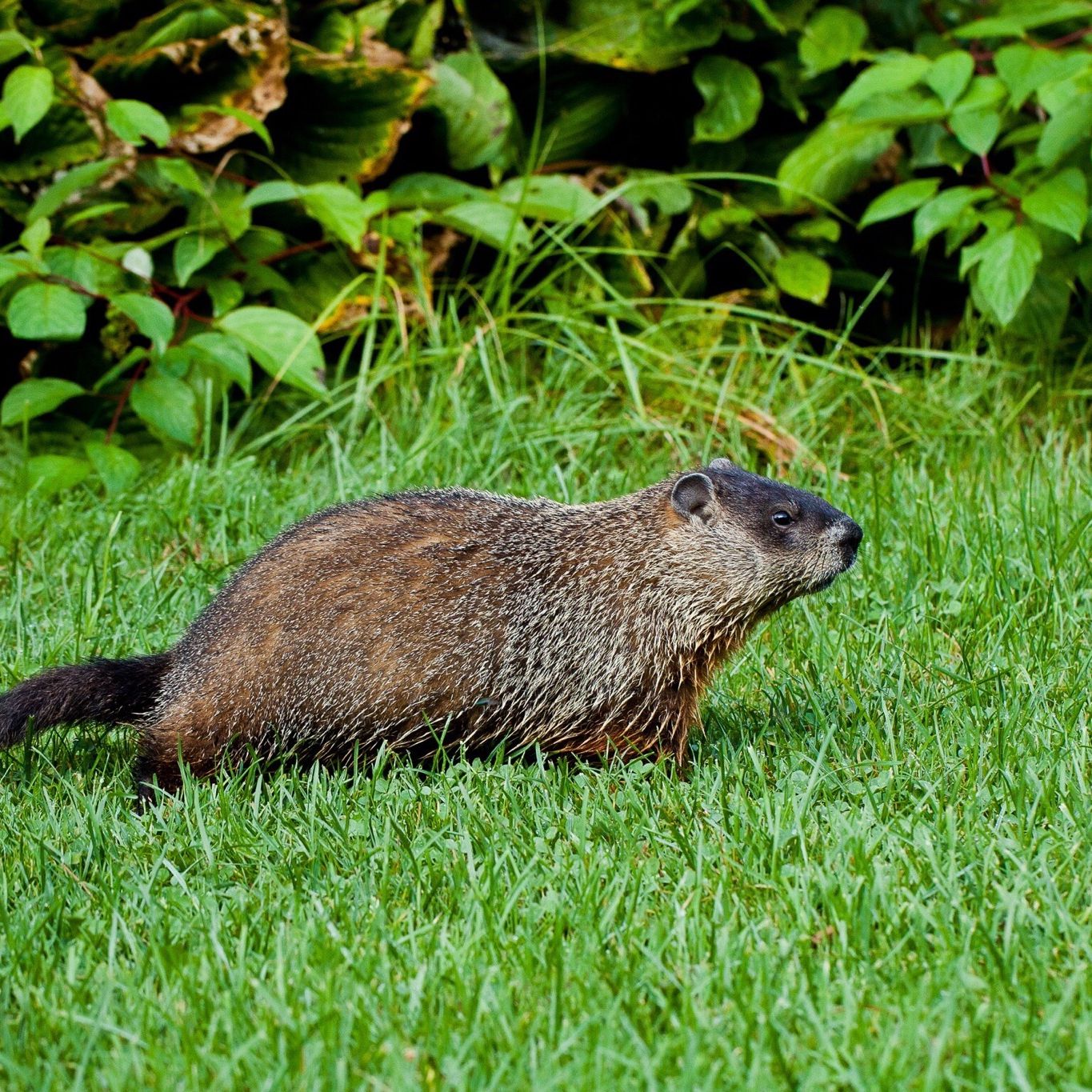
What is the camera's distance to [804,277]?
6.82m

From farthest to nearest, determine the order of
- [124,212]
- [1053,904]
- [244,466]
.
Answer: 1. [124,212]
2. [244,466]
3. [1053,904]

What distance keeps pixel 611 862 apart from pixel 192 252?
12.5ft

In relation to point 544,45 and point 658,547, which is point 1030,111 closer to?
point 544,45

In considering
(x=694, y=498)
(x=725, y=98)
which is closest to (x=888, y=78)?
(x=725, y=98)

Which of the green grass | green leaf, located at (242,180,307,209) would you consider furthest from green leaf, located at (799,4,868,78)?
green leaf, located at (242,180,307,209)

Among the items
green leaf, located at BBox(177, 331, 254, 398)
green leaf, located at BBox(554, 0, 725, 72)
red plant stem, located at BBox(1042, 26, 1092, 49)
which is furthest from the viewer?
green leaf, located at BBox(554, 0, 725, 72)

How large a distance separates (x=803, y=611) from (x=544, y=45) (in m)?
3.40

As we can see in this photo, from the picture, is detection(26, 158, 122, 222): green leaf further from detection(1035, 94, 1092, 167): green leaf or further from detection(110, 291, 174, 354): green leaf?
detection(1035, 94, 1092, 167): green leaf

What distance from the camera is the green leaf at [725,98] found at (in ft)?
22.7

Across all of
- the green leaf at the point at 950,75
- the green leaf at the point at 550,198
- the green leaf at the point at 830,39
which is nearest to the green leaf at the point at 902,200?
the green leaf at the point at 950,75

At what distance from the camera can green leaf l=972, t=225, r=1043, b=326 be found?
566 centimetres

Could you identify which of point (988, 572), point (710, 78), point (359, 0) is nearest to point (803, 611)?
point (988, 572)

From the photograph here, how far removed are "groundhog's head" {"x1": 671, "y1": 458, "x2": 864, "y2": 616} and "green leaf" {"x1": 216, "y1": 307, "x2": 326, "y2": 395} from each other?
201 centimetres

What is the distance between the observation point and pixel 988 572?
470cm
